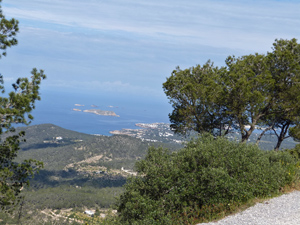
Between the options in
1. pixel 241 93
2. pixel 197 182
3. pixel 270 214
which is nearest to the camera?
pixel 270 214

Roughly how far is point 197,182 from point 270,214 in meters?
2.36

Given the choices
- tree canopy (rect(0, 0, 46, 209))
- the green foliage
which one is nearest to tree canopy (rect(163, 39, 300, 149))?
the green foliage

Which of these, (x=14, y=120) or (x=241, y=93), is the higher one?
(x=241, y=93)

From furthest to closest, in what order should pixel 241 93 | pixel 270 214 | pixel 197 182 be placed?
pixel 241 93, pixel 197 182, pixel 270 214

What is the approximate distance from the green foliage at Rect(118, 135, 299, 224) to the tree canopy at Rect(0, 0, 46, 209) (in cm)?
354

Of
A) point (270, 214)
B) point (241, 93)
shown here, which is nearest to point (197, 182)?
point (270, 214)

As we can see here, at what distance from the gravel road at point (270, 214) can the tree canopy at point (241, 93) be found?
994 cm

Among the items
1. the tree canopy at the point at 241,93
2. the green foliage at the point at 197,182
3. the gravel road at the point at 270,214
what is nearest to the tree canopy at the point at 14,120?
the green foliage at the point at 197,182

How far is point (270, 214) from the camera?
8.85 metres

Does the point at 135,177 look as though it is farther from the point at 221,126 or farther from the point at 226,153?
the point at 221,126

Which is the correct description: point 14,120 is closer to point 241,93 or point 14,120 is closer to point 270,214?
point 270,214

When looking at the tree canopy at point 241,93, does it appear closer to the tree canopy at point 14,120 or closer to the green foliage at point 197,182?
the green foliage at point 197,182

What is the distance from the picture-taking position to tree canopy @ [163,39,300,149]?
776 inches

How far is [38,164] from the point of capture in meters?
10.3
